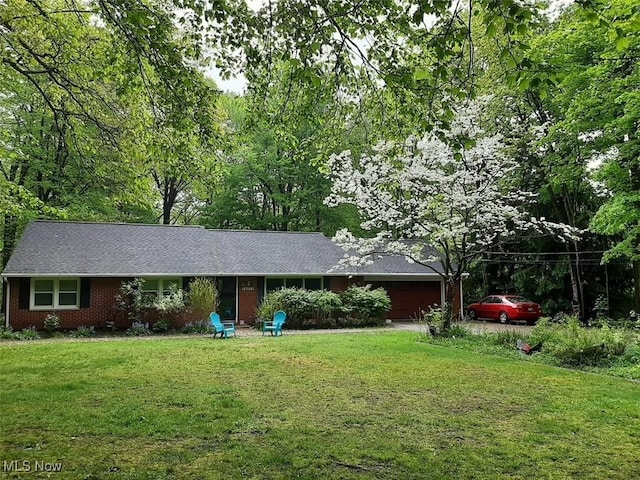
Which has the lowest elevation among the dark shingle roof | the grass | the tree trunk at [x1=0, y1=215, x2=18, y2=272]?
the grass

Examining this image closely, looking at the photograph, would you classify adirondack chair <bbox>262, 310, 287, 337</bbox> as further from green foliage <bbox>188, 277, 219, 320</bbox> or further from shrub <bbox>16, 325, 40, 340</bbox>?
shrub <bbox>16, 325, 40, 340</bbox>

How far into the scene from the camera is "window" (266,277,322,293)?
20891 millimetres

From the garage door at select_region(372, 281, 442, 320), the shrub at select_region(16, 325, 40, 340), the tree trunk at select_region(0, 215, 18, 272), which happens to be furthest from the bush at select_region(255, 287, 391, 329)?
the tree trunk at select_region(0, 215, 18, 272)

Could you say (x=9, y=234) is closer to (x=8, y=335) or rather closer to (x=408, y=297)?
(x=8, y=335)

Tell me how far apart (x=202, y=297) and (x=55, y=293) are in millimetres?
5225

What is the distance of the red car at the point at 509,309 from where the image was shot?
20.8 m

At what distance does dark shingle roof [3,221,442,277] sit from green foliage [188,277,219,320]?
2.57 feet

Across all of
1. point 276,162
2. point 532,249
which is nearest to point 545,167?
point 532,249

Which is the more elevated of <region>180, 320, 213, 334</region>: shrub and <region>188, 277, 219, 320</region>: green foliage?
<region>188, 277, 219, 320</region>: green foliage

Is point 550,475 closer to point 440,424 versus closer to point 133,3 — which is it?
point 440,424

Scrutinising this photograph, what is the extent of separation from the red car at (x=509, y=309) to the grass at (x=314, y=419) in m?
10.9

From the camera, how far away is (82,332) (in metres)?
16.4

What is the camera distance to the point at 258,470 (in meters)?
4.46

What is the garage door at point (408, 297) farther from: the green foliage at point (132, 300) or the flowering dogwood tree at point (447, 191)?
the green foliage at point (132, 300)
